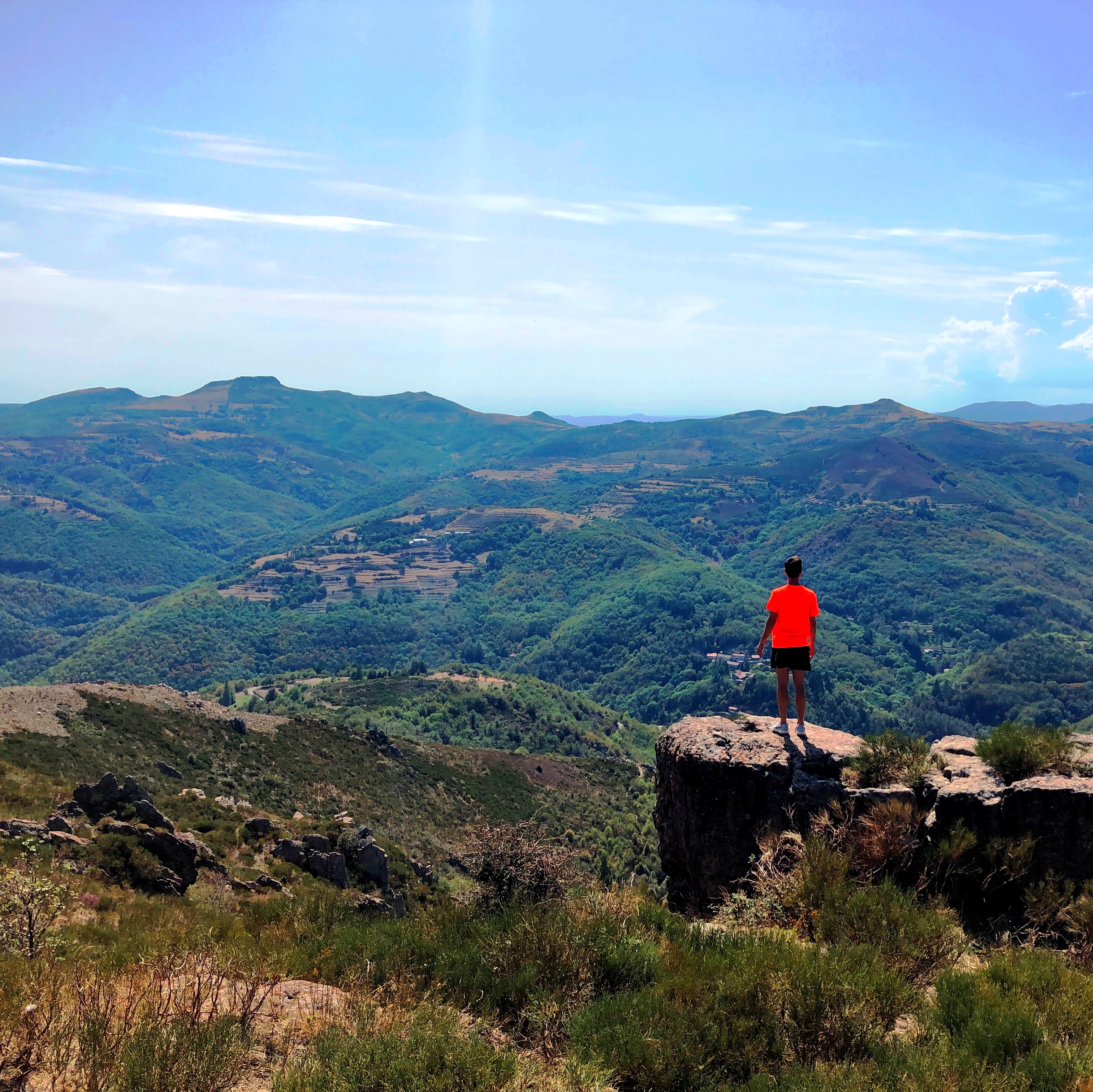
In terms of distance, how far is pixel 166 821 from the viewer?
21406 millimetres

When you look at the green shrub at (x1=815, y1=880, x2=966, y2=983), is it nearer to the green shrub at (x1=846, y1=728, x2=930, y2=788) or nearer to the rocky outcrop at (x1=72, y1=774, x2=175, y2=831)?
the green shrub at (x1=846, y1=728, x2=930, y2=788)

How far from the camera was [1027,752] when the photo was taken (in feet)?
30.9

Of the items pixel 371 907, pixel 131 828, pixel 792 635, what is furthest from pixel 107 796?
pixel 792 635

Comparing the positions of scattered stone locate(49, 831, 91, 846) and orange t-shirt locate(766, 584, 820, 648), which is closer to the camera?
orange t-shirt locate(766, 584, 820, 648)

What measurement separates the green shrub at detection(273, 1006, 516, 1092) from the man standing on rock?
7108mm

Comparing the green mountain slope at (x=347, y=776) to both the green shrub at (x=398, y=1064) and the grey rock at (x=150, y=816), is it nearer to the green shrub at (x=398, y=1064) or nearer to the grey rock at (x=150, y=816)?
the grey rock at (x=150, y=816)

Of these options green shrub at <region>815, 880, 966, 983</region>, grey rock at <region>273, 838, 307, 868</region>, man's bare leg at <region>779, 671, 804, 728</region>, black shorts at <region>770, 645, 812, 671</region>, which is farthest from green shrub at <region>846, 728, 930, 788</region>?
grey rock at <region>273, 838, 307, 868</region>

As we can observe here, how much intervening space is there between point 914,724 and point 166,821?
189 m

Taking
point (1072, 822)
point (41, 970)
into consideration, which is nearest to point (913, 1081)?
point (1072, 822)

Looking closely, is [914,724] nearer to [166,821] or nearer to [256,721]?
[256,721]

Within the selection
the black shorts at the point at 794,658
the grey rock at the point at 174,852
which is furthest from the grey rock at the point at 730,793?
the grey rock at the point at 174,852

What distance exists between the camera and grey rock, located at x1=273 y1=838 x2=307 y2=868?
79.2 ft

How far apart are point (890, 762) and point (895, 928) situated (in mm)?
2709

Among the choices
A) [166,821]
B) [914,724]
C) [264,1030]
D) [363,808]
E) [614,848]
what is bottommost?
[914,724]
